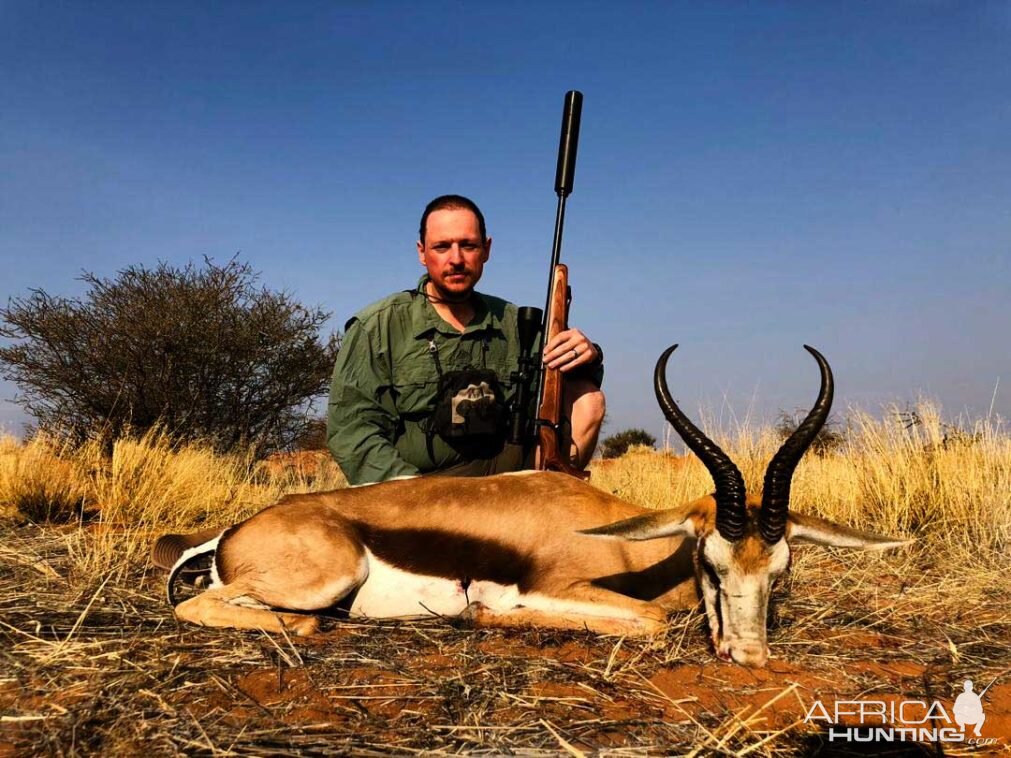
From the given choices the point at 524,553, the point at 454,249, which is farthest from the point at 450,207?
the point at 524,553

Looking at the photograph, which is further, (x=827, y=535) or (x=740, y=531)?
(x=827, y=535)

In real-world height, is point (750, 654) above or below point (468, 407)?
below

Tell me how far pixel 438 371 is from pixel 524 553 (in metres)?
1.98

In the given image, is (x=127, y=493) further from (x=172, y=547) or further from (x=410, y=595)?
(x=410, y=595)

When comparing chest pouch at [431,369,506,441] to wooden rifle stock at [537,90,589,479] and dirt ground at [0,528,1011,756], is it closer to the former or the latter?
wooden rifle stock at [537,90,589,479]

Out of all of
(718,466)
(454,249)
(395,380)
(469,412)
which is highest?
(454,249)

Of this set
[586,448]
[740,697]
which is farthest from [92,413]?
[740,697]

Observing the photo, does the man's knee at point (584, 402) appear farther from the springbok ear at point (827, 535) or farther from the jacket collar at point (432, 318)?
the springbok ear at point (827, 535)

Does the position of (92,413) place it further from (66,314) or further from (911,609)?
(911,609)

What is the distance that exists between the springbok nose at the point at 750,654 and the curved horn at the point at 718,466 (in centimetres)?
38

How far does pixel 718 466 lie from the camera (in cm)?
282

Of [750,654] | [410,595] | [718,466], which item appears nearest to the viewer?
[750,654]

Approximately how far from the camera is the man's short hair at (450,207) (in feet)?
17.1

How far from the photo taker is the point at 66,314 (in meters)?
10.3
